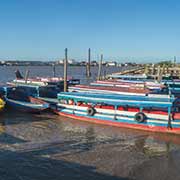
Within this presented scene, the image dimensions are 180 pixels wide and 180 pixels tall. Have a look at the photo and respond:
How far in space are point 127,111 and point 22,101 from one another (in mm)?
10725

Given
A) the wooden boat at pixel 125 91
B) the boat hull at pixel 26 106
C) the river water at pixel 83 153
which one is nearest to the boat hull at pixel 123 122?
the river water at pixel 83 153

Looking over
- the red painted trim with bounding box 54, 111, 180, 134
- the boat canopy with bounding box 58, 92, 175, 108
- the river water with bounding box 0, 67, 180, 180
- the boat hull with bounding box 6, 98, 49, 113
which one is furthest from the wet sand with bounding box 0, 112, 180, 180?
the boat hull with bounding box 6, 98, 49, 113

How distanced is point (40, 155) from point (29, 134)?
3.98 m

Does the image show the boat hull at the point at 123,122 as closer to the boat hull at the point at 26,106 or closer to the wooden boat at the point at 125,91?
the boat hull at the point at 26,106

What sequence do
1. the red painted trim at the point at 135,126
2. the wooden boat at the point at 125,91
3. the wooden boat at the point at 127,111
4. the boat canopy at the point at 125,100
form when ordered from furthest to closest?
1. the wooden boat at the point at 125,91
2. the boat canopy at the point at 125,100
3. the wooden boat at the point at 127,111
4. the red painted trim at the point at 135,126

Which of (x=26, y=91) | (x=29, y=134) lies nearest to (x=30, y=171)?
(x=29, y=134)

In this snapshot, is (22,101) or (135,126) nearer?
(135,126)

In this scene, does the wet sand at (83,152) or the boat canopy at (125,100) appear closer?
the wet sand at (83,152)

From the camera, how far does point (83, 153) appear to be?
14531 mm

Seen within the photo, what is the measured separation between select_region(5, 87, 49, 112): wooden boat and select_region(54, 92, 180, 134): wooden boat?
1818mm

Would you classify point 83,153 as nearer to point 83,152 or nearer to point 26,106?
point 83,152

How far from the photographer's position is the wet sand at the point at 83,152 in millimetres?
12172

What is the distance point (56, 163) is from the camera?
13.1 meters

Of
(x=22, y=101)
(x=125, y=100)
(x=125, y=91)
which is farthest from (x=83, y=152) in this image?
(x=22, y=101)
